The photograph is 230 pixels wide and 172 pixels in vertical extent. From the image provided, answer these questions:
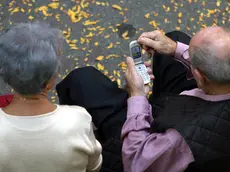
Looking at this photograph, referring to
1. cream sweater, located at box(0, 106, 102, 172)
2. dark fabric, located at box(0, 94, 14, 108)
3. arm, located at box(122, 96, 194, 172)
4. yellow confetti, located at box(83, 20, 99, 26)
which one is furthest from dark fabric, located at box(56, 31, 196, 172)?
yellow confetti, located at box(83, 20, 99, 26)

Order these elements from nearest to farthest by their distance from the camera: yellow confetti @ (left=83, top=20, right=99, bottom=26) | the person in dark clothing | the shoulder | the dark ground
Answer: the shoulder → the person in dark clothing → the dark ground → yellow confetti @ (left=83, top=20, right=99, bottom=26)

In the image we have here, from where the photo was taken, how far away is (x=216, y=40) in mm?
1267

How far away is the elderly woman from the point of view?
3.51 ft

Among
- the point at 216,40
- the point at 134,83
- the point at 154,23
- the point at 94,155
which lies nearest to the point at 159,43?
the point at 134,83

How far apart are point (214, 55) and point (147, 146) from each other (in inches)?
17.2

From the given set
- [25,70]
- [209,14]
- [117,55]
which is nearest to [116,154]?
[25,70]

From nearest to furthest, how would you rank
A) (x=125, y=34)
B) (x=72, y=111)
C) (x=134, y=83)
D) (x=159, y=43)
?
(x=72, y=111)
(x=134, y=83)
(x=159, y=43)
(x=125, y=34)

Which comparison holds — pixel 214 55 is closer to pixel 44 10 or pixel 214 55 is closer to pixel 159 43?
pixel 159 43

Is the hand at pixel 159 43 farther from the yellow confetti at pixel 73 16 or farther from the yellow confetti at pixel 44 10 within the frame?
the yellow confetti at pixel 44 10

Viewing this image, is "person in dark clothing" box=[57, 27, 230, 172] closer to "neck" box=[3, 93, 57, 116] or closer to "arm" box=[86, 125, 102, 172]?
"arm" box=[86, 125, 102, 172]

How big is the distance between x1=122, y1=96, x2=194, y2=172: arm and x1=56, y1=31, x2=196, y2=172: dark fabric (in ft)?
0.45

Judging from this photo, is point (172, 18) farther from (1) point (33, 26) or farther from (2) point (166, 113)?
(1) point (33, 26)

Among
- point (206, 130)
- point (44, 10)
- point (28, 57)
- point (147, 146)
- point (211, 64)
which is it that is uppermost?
point (28, 57)

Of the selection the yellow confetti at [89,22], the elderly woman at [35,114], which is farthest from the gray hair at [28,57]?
the yellow confetti at [89,22]
